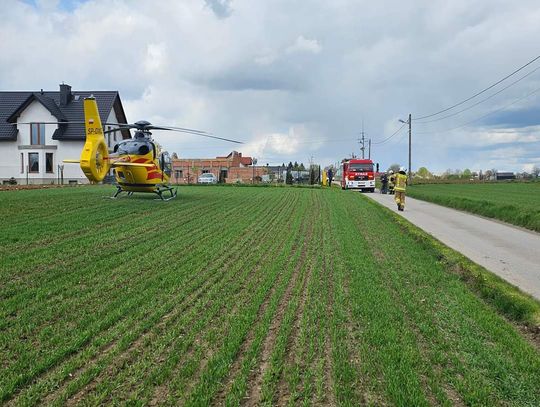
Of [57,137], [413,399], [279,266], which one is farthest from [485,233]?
[57,137]

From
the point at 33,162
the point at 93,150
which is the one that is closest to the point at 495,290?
the point at 93,150

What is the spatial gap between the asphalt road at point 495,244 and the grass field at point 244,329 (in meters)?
1.08

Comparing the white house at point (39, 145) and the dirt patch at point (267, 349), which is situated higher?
the white house at point (39, 145)

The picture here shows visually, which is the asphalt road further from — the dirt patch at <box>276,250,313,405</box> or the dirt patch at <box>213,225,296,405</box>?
the dirt patch at <box>213,225,296,405</box>

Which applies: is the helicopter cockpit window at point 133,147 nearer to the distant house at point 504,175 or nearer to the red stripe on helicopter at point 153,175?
the red stripe on helicopter at point 153,175

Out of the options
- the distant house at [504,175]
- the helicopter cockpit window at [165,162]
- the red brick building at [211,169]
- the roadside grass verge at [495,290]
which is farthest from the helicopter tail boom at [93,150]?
the distant house at [504,175]

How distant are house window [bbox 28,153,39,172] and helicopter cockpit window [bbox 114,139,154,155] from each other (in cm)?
2743

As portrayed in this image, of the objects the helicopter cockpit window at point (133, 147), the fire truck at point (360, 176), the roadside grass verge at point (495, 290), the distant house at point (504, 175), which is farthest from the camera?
the distant house at point (504, 175)

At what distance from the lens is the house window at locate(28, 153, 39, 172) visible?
4359cm

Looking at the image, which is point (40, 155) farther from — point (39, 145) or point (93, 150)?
point (93, 150)

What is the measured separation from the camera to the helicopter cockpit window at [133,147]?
20.2 metres

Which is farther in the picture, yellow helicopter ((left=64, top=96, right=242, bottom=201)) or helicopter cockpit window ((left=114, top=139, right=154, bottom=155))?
helicopter cockpit window ((left=114, top=139, right=154, bottom=155))

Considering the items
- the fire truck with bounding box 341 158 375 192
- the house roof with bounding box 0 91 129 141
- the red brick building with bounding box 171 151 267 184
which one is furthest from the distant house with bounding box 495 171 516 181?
the house roof with bounding box 0 91 129 141

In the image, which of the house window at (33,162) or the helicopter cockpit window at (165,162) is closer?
the helicopter cockpit window at (165,162)
